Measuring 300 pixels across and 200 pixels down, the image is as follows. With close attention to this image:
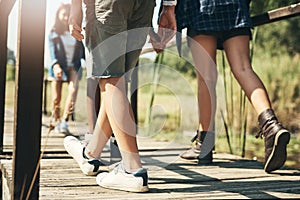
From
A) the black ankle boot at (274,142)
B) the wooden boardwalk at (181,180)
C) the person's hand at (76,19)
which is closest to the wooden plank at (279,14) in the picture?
the black ankle boot at (274,142)

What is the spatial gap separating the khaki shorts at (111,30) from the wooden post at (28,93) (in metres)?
0.33

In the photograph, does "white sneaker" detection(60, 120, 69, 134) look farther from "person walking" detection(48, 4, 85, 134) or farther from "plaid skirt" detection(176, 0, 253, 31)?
"plaid skirt" detection(176, 0, 253, 31)

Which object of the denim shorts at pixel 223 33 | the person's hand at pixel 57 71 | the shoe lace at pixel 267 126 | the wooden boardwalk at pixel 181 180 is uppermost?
the denim shorts at pixel 223 33

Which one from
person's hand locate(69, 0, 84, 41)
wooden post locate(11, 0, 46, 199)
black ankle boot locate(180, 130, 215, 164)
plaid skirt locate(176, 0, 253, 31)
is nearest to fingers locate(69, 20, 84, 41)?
person's hand locate(69, 0, 84, 41)

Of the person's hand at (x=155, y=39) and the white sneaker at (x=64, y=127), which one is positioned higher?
the person's hand at (x=155, y=39)

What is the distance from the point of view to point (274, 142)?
5.60ft

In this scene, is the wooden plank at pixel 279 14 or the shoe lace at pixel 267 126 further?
the wooden plank at pixel 279 14

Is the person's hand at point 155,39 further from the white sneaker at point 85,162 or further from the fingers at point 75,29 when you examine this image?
the white sneaker at point 85,162

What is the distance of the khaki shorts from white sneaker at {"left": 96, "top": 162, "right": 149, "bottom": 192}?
1.03 feet

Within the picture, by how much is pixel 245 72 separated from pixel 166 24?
1.24ft

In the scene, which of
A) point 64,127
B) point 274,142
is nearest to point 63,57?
point 64,127

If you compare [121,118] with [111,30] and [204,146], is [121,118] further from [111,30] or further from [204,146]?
[204,146]

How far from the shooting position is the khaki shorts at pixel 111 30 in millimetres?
1616

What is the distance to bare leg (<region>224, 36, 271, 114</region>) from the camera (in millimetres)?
1918
